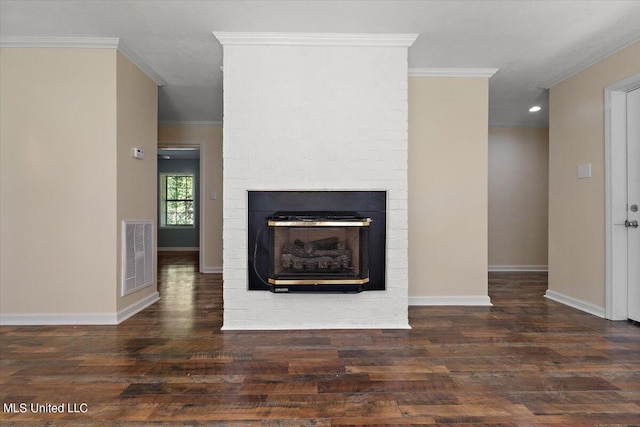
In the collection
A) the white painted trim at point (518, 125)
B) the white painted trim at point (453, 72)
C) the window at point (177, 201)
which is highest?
the white painted trim at point (453, 72)

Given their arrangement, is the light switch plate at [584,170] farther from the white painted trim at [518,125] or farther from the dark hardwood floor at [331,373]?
the white painted trim at [518,125]

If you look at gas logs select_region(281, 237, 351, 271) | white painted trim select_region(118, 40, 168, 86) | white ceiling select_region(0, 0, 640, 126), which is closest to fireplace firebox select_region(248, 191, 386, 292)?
gas logs select_region(281, 237, 351, 271)

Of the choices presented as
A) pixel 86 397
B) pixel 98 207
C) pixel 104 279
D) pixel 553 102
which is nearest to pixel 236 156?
pixel 98 207

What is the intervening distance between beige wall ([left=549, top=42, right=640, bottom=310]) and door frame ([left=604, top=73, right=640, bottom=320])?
0.08 m

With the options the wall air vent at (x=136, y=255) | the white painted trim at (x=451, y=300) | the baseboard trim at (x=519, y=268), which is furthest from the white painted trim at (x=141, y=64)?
the baseboard trim at (x=519, y=268)

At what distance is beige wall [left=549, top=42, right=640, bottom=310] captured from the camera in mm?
3547

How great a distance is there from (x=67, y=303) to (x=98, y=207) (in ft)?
2.68

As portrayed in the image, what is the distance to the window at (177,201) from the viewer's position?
9672 millimetres

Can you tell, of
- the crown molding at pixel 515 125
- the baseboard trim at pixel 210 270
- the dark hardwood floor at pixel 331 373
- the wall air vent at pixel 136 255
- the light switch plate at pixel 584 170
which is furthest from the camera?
the baseboard trim at pixel 210 270

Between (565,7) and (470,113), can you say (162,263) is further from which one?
(565,7)

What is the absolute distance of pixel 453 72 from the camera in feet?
12.8

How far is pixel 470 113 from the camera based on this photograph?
155 inches

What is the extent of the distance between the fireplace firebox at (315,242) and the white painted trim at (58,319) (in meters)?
1.27

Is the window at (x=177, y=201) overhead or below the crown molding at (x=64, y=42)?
below
